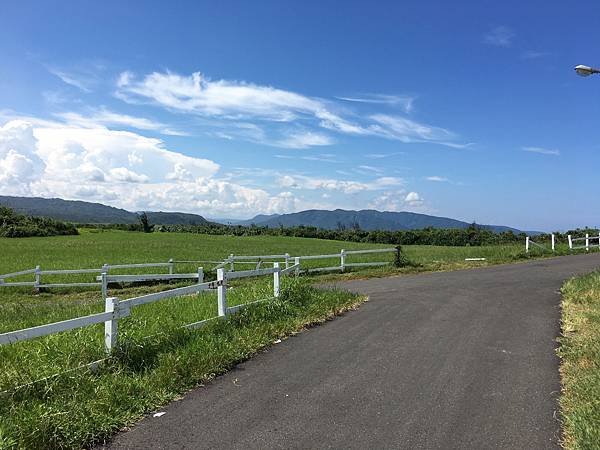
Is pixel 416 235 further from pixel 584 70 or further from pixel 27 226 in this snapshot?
pixel 584 70

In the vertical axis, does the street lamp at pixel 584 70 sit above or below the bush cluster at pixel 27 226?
above

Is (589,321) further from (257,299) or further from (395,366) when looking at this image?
(257,299)

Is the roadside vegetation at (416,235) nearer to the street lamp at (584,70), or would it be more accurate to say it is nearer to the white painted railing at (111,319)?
the street lamp at (584,70)

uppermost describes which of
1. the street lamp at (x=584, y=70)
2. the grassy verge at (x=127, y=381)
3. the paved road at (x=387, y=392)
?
the street lamp at (x=584, y=70)

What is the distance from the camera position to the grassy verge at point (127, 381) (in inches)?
187

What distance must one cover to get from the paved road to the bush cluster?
73011 millimetres

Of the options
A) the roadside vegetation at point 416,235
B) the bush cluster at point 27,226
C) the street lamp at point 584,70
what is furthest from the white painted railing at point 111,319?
the bush cluster at point 27,226

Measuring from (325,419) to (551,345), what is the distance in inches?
202

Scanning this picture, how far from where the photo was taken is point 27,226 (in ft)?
249

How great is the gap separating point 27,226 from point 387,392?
80.7 meters

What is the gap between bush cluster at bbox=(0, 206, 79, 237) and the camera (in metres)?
71.7

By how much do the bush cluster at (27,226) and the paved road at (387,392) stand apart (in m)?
A: 73.0

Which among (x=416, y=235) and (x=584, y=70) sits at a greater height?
(x=584, y=70)

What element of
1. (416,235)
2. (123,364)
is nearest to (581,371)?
(123,364)
